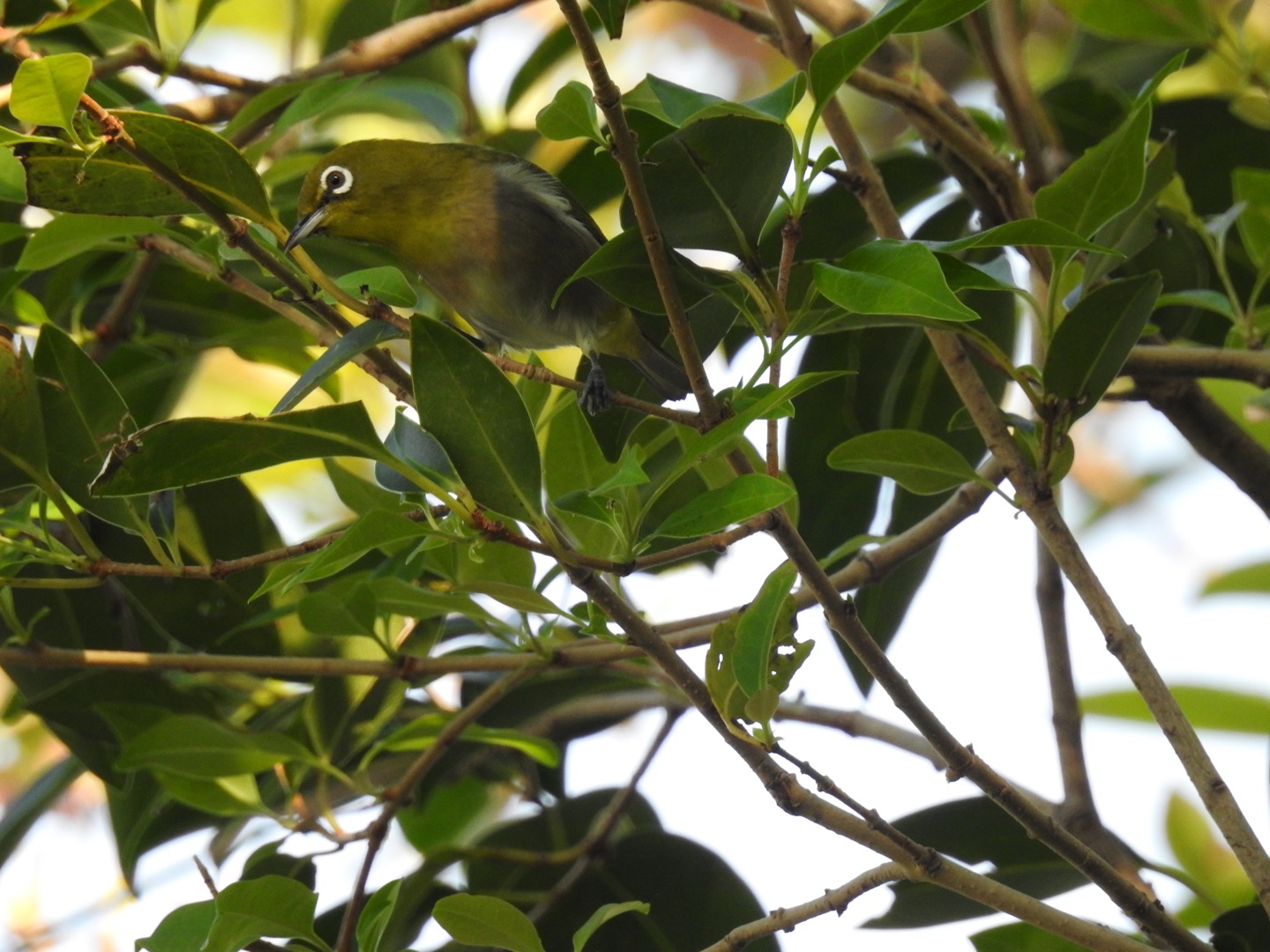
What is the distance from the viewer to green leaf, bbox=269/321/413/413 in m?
1.38

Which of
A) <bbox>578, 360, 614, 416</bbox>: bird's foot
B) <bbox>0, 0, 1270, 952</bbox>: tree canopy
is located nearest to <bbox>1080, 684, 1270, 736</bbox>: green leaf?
<bbox>0, 0, 1270, 952</bbox>: tree canopy

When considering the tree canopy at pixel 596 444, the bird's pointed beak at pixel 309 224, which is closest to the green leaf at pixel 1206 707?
the tree canopy at pixel 596 444

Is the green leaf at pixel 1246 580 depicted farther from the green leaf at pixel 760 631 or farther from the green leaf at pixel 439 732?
the green leaf at pixel 760 631

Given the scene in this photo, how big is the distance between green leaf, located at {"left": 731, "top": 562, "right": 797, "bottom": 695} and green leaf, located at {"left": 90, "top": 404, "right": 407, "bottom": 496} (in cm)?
41

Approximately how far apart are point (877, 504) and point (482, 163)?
1.15 m

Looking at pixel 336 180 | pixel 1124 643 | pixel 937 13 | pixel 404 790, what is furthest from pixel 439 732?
pixel 937 13

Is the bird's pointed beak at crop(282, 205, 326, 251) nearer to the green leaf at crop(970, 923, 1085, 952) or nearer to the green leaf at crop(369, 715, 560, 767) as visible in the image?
the green leaf at crop(369, 715, 560, 767)

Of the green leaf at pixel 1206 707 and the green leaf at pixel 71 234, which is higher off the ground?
the green leaf at pixel 71 234

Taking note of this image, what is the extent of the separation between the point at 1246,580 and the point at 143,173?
206 centimetres

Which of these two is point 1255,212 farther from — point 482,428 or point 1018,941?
point 482,428

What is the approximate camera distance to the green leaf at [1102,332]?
60.5 inches

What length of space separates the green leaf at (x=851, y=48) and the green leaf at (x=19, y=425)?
41.4 inches

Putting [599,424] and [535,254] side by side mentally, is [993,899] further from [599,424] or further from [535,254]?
[535,254]

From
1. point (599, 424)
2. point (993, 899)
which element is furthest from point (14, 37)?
point (993, 899)
